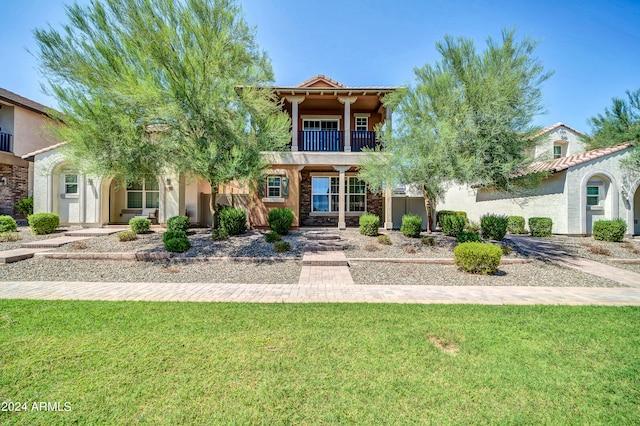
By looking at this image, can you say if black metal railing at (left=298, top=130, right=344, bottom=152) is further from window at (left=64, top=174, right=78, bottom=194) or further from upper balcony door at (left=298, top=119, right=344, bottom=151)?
window at (left=64, top=174, right=78, bottom=194)

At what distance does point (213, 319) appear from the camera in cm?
435

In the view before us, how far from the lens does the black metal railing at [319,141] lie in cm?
1372

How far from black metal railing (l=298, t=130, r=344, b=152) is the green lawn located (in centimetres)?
1027

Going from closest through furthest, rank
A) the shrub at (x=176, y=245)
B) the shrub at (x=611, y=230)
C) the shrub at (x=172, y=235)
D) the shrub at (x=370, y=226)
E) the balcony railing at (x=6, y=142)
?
1. the shrub at (x=176, y=245)
2. the shrub at (x=172, y=235)
3. the shrub at (x=370, y=226)
4. the shrub at (x=611, y=230)
5. the balcony railing at (x=6, y=142)

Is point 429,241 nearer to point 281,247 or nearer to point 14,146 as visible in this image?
point 281,247

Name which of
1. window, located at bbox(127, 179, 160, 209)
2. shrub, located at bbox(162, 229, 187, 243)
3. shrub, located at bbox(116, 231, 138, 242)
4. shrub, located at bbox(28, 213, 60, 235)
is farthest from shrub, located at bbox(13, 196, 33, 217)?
shrub, located at bbox(162, 229, 187, 243)

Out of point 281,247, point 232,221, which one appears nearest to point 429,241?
point 281,247

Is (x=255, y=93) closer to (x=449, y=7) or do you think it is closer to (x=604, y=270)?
(x=449, y=7)

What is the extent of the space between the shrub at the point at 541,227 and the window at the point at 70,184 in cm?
2335

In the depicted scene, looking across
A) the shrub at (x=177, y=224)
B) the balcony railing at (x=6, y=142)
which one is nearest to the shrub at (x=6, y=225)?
the balcony railing at (x=6, y=142)

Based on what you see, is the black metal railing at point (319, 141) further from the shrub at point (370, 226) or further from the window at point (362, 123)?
the shrub at point (370, 226)

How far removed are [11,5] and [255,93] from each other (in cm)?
819

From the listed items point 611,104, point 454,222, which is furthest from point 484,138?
point 611,104

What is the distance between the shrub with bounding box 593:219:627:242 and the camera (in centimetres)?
1210
